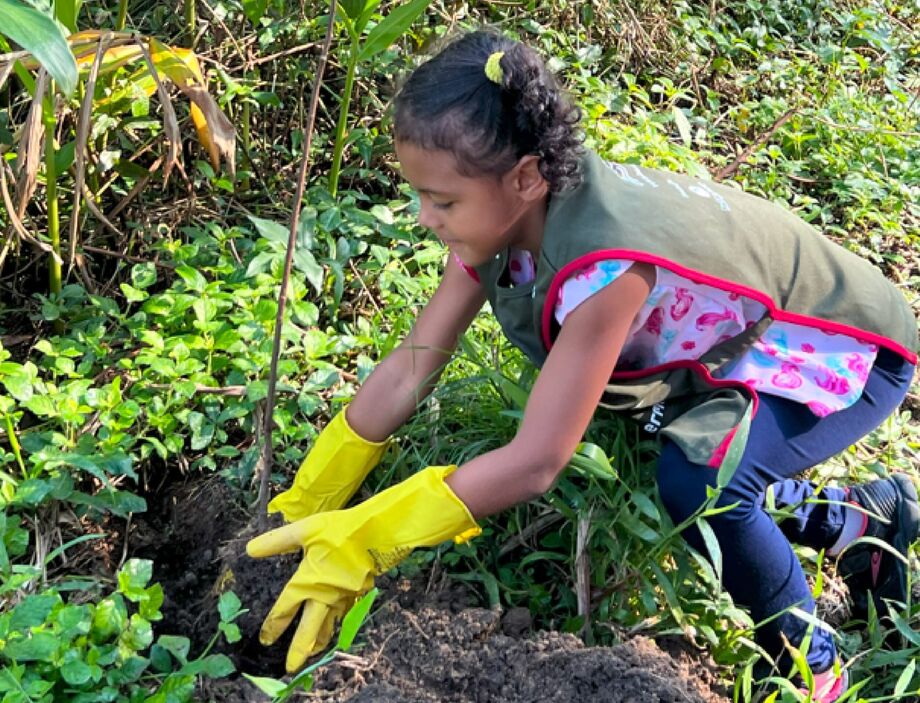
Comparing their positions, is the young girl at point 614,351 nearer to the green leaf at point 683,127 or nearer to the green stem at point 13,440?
the green stem at point 13,440

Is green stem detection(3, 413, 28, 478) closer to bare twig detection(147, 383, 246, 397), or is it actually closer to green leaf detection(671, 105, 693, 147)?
bare twig detection(147, 383, 246, 397)

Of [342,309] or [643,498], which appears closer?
[643,498]

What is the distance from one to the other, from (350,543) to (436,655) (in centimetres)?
20

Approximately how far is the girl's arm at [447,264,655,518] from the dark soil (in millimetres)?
223

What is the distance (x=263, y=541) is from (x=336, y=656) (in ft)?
0.69

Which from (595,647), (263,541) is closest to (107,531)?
(263,541)

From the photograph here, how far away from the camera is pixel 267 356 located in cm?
204

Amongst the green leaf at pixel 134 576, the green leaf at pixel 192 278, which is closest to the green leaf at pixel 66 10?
the green leaf at pixel 192 278

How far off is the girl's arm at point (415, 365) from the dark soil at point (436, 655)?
0.27 metres

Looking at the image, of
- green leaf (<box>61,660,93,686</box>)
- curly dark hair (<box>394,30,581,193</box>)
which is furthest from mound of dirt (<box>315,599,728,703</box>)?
curly dark hair (<box>394,30,581,193</box>)

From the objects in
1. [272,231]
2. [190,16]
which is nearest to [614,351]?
[272,231]

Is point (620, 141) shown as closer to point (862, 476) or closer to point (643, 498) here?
point (862, 476)

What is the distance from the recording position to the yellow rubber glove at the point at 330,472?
6.07 feet

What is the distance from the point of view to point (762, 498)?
171cm
